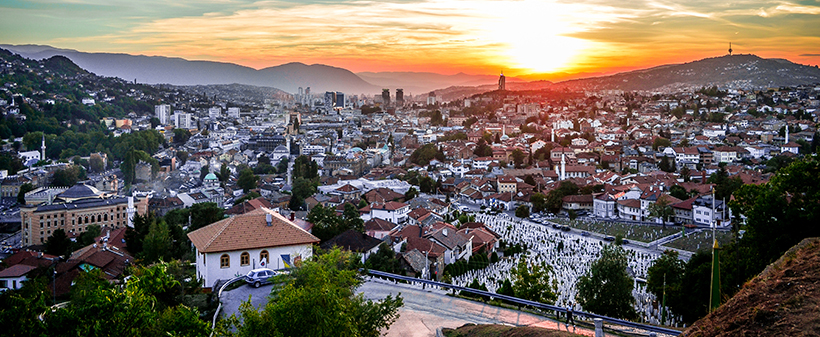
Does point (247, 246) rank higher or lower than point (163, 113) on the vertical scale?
lower

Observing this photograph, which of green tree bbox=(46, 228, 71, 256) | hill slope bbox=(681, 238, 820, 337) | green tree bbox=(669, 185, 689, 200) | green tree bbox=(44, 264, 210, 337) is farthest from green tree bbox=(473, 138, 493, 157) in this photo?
green tree bbox=(44, 264, 210, 337)

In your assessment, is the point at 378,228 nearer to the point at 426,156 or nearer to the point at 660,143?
the point at 426,156

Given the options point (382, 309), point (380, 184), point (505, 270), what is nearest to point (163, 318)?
point (382, 309)

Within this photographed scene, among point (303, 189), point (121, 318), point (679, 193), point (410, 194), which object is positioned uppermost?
point (121, 318)

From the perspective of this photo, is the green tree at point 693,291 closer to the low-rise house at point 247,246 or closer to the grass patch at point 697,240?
the low-rise house at point 247,246

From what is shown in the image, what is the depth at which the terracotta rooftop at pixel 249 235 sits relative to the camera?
26.2 ft

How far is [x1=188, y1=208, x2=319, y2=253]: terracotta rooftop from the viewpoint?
26.2 feet

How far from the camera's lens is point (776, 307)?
370 cm

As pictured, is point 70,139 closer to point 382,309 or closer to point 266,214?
point 266,214

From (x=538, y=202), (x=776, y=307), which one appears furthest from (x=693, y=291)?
(x=538, y=202)

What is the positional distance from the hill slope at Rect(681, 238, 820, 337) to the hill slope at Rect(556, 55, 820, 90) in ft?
356

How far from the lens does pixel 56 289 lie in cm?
1141

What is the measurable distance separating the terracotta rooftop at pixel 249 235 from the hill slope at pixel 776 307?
17.8 ft

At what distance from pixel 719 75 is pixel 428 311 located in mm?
122911
